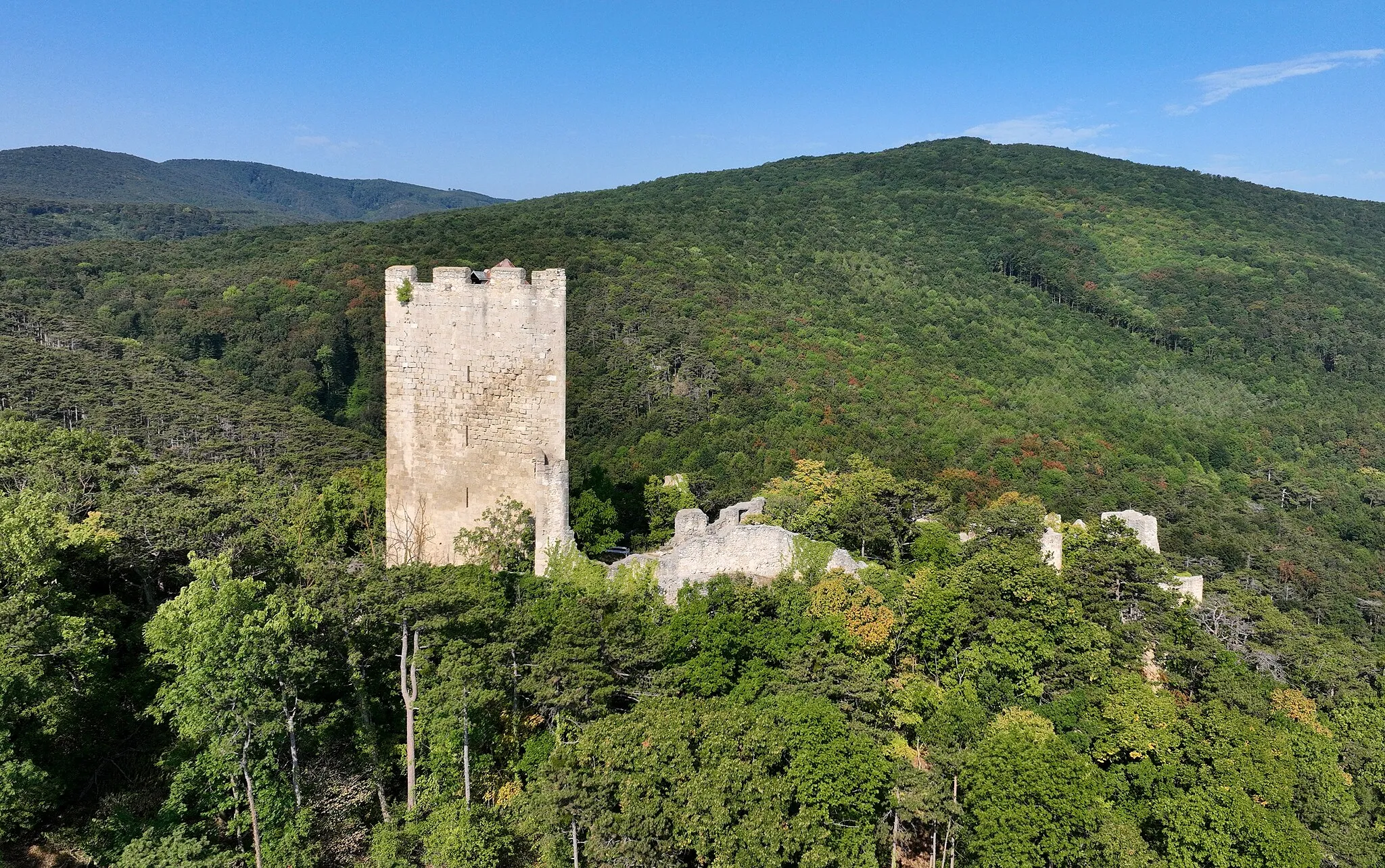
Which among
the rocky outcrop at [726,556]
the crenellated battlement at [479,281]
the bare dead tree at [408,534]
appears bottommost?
the rocky outcrop at [726,556]

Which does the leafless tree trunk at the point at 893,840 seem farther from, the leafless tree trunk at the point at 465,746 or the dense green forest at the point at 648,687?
the leafless tree trunk at the point at 465,746

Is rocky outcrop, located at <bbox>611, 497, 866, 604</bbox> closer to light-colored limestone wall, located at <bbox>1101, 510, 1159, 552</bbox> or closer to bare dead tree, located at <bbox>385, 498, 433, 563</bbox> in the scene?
bare dead tree, located at <bbox>385, 498, 433, 563</bbox>

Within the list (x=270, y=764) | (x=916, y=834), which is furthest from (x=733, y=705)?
(x=270, y=764)

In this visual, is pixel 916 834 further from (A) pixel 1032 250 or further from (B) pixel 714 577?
(A) pixel 1032 250

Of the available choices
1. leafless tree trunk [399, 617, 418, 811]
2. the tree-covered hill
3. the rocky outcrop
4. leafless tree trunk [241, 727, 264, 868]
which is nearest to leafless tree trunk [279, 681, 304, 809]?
leafless tree trunk [241, 727, 264, 868]

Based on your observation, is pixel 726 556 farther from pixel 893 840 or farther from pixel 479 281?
pixel 479 281

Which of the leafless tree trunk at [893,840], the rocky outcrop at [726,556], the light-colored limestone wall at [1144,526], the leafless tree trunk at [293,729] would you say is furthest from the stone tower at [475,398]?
the light-colored limestone wall at [1144,526]
